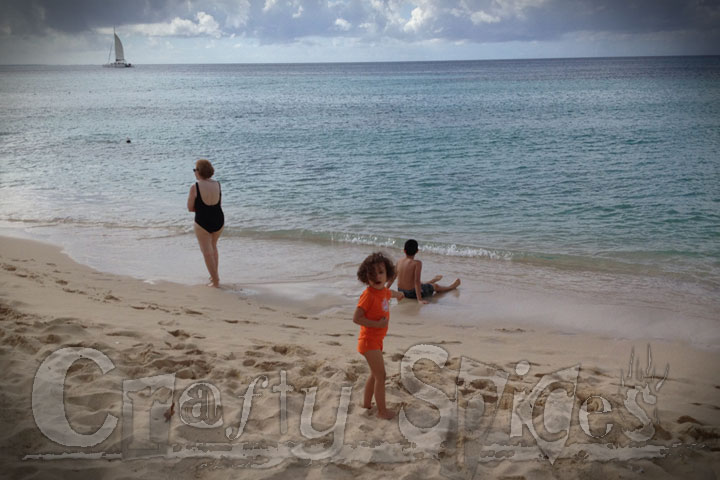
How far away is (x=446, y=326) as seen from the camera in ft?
21.9

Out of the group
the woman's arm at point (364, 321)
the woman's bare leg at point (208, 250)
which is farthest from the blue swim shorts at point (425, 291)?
the woman's arm at point (364, 321)

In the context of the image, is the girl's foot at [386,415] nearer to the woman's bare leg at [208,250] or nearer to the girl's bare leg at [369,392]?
the girl's bare leg at [369,392]

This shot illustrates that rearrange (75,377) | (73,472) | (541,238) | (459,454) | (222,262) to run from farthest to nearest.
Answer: (541,238), (222,262), (75,377), (459,454), (73,472)


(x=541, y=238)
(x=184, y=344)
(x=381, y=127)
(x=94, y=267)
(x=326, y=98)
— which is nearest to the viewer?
(x=184, y=344)

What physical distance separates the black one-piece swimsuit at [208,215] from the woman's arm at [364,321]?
4.40 metres

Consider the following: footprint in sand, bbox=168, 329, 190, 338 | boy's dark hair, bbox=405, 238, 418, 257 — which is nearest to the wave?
boy's dark hair, bbox=405, 238, 418, 257

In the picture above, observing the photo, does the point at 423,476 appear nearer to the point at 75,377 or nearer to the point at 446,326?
the point at 75,377

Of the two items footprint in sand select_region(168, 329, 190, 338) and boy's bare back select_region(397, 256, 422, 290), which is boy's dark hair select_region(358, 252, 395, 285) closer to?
footprint in sand select_region(168, 329, 190, 338)

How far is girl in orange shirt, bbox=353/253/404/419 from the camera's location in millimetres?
3619

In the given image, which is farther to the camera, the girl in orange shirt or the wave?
the wave

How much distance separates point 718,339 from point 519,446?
4.10 meters

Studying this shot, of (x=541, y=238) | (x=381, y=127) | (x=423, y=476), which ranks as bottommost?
(x=423, y=476)

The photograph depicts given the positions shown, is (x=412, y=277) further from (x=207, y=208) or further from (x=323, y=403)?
(x=323, y=403)

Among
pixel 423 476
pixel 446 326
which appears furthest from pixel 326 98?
pixel 423 476
